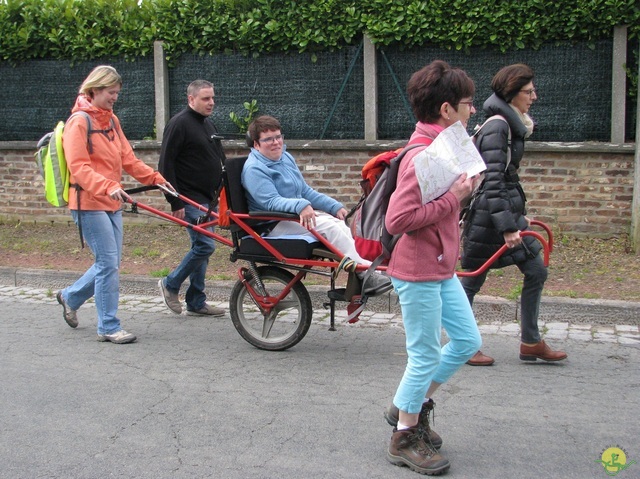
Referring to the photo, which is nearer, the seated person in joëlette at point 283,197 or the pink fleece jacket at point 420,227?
the pink fleece jacket at point 420,227

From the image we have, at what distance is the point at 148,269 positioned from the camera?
8836 mm

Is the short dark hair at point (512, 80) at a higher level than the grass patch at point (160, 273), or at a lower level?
higher

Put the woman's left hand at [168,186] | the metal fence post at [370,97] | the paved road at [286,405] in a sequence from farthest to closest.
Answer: the metal fence post at [370,97] < the woman's left hand at [168,186] < the paved road at [286,405]

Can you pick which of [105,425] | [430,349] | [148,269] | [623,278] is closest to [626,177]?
[623,278]

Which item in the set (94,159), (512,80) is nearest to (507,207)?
(512,80)

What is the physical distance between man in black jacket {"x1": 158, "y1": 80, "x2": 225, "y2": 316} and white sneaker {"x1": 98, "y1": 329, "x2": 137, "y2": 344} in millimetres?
905

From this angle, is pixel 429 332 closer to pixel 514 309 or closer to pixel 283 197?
pixel 283 197

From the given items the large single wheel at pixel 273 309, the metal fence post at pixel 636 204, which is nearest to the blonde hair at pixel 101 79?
the large single wheel at pixel 273 309

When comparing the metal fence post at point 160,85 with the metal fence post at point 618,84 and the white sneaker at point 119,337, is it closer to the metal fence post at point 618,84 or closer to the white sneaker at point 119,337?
the white sneaker at point 119,337

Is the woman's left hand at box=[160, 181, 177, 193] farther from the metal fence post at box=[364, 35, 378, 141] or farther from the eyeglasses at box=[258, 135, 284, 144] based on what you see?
the metal fence post at box=[364, 35, 378, 141]

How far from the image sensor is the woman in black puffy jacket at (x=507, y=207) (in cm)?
526

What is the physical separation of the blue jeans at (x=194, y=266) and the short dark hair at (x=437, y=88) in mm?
3415

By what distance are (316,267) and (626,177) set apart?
14.2 feet

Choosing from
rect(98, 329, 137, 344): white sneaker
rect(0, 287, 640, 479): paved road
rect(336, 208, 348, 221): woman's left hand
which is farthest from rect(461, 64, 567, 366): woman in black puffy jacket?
rect(98, 329, 137, 344): white sneaker
